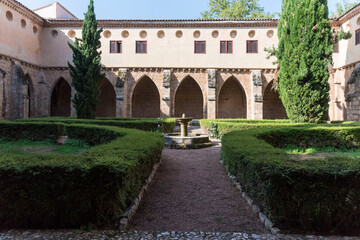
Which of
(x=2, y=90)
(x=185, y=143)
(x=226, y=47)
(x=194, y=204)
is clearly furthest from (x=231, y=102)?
(x=194, y=204)

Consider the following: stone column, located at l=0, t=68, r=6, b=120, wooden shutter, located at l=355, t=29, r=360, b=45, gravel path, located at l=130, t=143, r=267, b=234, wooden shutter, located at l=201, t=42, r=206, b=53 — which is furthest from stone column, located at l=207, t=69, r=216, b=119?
stone column, located at l=0, t=68, r=6, b=120

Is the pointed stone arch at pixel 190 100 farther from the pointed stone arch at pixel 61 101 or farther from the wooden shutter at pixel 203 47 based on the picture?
the pointed stone arch at pixel 61 101

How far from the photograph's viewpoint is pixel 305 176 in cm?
329

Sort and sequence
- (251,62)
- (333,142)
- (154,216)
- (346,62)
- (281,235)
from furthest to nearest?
(251,62) < (346,62) < (333,142) < (154,216) < (281,235)

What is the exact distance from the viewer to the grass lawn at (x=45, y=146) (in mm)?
9289

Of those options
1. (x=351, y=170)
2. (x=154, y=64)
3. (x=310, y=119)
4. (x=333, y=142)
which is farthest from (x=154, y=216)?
(x=154, y=64)

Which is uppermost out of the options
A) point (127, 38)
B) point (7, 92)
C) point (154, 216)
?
point (127, 38)

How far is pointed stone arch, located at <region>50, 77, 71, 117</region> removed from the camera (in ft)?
77.6

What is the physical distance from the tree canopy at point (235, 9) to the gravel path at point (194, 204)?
82.3 feet

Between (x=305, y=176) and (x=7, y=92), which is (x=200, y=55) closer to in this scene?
(x=7, y=92)

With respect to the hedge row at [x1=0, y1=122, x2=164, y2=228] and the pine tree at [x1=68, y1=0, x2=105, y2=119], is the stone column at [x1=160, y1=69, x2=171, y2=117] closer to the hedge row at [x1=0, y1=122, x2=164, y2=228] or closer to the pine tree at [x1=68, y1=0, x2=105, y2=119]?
the pine tree at [x1=68, y1=0, x2=105, y2=119]

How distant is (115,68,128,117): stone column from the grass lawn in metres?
8.74

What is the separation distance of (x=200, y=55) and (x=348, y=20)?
10512mm

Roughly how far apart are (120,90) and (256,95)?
33.5 ft
